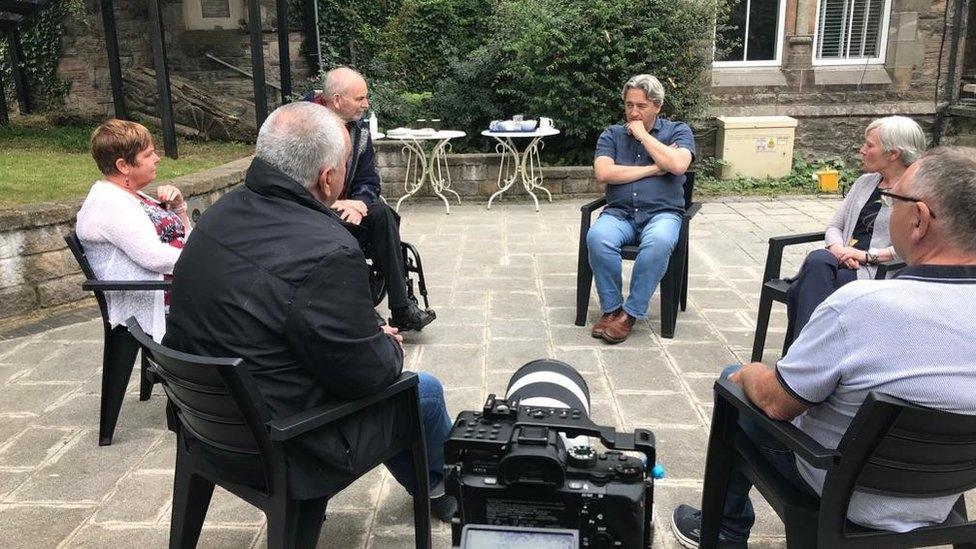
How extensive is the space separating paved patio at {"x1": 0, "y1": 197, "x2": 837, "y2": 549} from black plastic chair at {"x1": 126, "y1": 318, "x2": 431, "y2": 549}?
0.37m

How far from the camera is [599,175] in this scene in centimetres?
393

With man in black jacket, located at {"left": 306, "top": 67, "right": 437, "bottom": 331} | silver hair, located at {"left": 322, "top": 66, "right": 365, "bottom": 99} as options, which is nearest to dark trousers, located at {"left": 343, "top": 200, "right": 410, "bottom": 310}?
man in black jacket, located at {"left": 306, "top": 67, "right": 437, "bottom": 331}

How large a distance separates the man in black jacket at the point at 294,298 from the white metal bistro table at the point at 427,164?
4.91m

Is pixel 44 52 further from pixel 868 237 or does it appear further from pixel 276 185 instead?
pixel 868 237

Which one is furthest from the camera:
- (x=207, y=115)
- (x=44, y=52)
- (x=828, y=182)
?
(x=44, y=52)

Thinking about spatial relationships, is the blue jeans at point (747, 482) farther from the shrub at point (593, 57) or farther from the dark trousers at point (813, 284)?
the shrub at point (593, 57)

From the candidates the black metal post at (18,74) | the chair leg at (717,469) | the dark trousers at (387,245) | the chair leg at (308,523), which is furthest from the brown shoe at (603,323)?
the black metal post at (18,74)

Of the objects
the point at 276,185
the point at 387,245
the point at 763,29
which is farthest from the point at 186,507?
the point at 763,29

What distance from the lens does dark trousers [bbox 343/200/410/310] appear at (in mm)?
3633

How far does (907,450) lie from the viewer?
139 cm

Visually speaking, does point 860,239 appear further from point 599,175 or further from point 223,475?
point 223,475

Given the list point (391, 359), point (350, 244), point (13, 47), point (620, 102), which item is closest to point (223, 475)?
point (391, 359)

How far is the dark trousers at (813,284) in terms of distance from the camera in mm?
2924

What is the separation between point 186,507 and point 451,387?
1.43 metres
